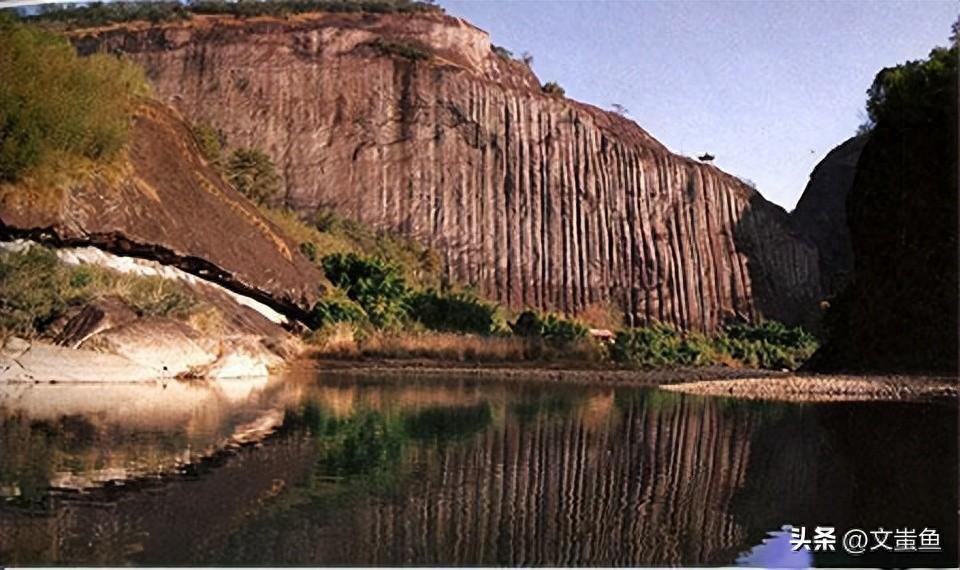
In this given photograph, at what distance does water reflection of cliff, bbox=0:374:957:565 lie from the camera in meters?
3.73

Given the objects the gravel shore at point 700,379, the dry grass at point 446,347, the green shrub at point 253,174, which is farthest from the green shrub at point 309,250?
the gravel shore at point 700,379

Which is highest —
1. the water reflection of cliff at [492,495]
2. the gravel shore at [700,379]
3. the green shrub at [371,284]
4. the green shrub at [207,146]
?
the green shrub at [207,146]

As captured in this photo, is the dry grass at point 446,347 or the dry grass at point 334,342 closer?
the dry grass at point 334,342

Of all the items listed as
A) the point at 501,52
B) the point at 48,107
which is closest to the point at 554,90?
the point at 501,52

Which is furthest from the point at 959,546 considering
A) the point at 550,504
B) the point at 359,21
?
the point at 359,21

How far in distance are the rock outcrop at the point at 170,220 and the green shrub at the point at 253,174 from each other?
4.95 metres

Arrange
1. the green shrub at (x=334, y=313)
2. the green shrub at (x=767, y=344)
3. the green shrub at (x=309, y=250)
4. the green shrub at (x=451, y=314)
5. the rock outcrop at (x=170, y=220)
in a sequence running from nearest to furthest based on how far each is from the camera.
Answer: the rock outcrop at (x=170, y=220), the green shrub at (x=334, y=313), the green shrub at (x=451, y=314), the green shrub at (x=309, y=250), the green shrub at (x=767, y=344)

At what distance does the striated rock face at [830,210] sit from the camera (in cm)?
3203

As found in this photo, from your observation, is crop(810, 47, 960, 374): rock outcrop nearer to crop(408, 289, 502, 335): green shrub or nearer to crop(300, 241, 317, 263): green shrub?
crop(408, 289, 502, 335): green shrub

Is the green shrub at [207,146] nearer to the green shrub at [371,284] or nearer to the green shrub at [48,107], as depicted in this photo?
the green shrub at [371,284]

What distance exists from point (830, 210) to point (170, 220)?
24.4m

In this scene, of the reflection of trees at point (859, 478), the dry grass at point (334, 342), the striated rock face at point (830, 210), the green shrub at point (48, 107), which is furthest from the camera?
the striated rock face at point (830, 210)

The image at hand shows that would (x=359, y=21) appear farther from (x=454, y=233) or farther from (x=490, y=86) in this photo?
(x=454, y=233)

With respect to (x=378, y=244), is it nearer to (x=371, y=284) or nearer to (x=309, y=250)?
(x=309, y=250)
